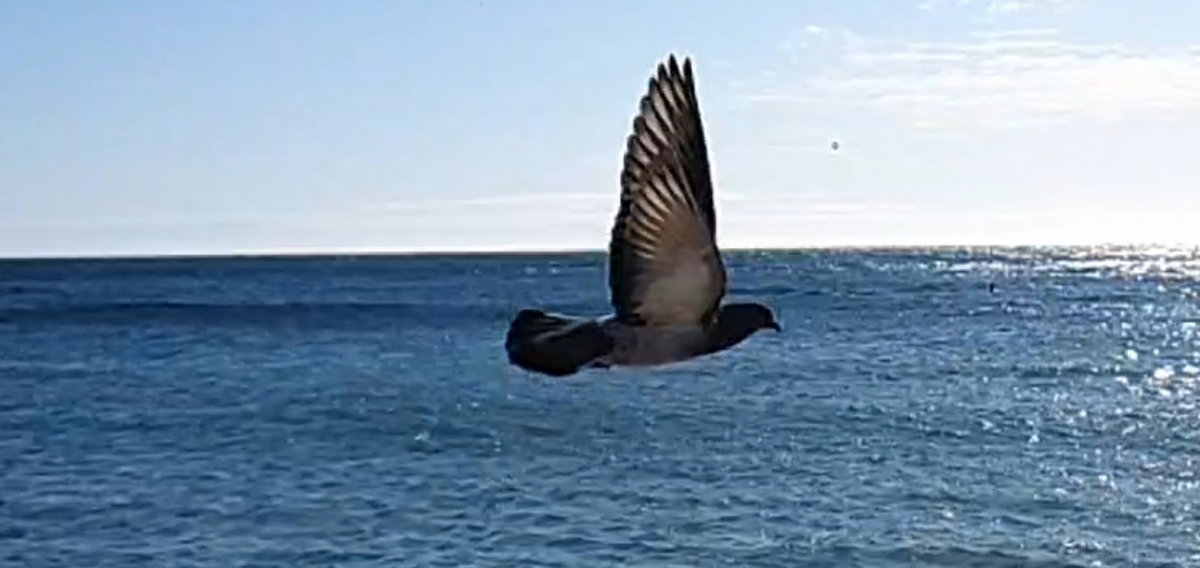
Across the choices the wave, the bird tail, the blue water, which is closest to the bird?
the bird tail

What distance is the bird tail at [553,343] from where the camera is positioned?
5926mm

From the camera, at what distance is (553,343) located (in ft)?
19.8

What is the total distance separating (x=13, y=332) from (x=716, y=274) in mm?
91554

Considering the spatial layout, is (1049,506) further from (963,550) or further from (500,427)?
(500,427)

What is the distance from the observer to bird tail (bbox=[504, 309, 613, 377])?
19.4 ft

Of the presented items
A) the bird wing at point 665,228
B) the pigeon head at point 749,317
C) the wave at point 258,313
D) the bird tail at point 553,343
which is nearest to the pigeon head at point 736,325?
the pigeon head at point 749,317

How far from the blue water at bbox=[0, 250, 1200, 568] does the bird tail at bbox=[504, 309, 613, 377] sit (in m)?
24.1

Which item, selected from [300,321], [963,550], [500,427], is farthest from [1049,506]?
[300,321]

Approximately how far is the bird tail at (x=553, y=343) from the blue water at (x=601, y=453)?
951 inches

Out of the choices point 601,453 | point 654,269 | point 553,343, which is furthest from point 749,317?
point 601,453

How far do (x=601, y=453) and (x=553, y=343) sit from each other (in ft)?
121

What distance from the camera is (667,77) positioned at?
5840 mm

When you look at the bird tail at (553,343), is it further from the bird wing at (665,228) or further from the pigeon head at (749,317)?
the pigeon head at (749,317)

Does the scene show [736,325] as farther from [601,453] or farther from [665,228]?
[601,453]
